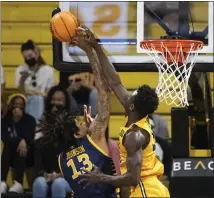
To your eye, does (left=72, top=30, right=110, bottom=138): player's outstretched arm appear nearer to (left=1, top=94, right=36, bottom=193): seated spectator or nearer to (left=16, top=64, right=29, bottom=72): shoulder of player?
(left=1, top=94, right=36, bottom=193): seated spectator

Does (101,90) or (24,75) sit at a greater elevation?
(24,75)

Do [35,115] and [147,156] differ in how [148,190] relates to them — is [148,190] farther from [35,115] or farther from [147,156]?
→ [35,115]

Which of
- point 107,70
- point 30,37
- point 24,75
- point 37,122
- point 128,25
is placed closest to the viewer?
point 107,70

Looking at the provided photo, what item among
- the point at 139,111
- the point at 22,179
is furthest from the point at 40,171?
the point at 139,111

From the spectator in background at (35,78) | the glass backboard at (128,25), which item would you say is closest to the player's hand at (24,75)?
the spectator in background at (35,78)

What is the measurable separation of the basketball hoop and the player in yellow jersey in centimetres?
89

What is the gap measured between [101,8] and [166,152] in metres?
1.68

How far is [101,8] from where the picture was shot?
698 cm

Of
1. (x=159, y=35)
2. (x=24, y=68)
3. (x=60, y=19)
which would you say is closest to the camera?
(x=60, y=19)

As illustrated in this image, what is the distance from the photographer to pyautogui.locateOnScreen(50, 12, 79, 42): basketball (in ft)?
18.6

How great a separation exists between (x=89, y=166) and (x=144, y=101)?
595 millimetres

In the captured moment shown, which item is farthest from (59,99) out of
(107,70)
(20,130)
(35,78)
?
(107,70)

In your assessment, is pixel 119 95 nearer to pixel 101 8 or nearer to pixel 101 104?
pixel 101 104

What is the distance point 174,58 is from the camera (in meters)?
6.23
